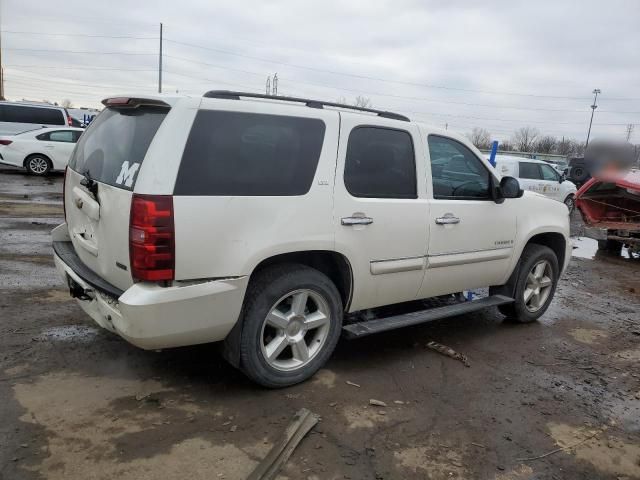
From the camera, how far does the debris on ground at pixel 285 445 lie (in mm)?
2738

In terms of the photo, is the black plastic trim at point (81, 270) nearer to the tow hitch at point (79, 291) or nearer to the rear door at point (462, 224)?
the tow hitch at point (79, 291)

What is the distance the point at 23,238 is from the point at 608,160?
1183 cm

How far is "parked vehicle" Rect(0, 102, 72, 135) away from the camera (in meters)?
19.1

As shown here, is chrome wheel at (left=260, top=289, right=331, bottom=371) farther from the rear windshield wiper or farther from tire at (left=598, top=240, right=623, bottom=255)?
tire at (left=598, top=240, right=623, bottom=255)

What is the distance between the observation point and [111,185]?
3252mm

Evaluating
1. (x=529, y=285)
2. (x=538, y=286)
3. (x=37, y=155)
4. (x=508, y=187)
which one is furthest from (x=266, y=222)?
(x=37, y=155)

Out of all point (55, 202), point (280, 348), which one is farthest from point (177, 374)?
point (55, 202)

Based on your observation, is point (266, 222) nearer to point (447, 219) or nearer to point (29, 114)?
point (447, 219)

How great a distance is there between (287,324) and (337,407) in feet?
2.06

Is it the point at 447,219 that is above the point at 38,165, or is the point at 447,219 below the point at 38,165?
above

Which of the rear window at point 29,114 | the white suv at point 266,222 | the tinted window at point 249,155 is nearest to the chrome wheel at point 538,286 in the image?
the white suv at point 266,222

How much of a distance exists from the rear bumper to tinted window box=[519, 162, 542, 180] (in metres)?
13.9

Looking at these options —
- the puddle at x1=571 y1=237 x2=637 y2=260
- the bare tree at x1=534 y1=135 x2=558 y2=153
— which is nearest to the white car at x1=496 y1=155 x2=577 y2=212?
the puddle at x1=571 y1=237 x2=637 y2=260

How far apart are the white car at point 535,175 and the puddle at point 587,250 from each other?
2.88m
